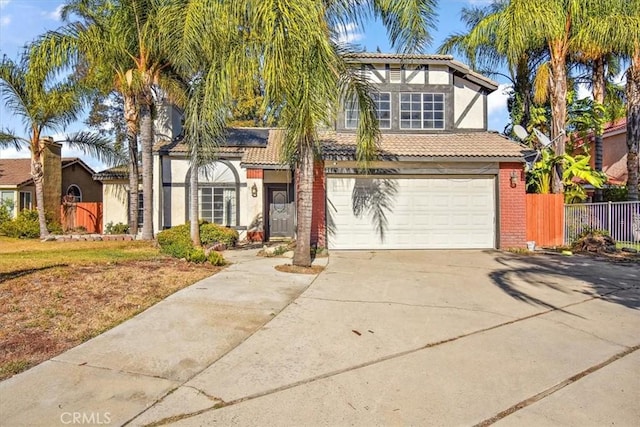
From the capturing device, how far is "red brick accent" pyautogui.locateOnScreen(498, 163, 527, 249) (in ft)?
44.0

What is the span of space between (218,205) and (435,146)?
863 cm

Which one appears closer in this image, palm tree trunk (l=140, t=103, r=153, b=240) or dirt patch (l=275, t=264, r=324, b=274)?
dirt patch (l=275, t=264, r=324, b=274)

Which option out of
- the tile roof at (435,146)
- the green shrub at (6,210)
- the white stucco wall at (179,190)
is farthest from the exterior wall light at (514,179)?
the green shrub at (6,210)

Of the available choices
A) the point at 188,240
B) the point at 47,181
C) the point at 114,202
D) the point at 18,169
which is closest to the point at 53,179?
the point at 47,181

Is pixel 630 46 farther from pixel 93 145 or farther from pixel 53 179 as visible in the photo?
pixel 53 179

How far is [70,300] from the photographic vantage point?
249 inches

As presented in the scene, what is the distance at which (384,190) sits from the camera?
13.5 metres

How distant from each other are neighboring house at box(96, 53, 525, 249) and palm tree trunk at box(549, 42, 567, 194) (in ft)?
6.67

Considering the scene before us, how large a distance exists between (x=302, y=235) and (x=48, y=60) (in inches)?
442

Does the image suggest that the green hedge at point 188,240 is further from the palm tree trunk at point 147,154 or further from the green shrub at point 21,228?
the green shrub at point 21,228

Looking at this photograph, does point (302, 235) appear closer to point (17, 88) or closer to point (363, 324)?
point (363, 324)

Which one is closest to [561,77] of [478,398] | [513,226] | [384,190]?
[513,226]

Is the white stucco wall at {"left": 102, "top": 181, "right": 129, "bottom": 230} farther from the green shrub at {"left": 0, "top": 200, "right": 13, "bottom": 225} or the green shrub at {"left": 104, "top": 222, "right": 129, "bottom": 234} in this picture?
the green shrub at {"left": 0, "top": 200, "right": 13, "bottom": 225}

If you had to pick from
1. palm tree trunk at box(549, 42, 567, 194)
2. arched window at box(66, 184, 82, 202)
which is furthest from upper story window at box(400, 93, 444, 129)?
arched window at box(66, 184, 82, 202)
